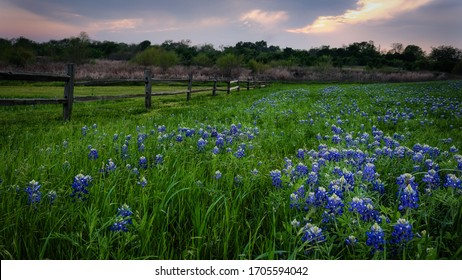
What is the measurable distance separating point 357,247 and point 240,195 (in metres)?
1.02

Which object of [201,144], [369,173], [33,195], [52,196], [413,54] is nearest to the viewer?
[33,195]

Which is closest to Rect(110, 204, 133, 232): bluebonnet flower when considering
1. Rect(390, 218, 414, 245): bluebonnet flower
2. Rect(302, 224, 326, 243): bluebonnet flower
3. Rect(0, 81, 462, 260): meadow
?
Rect(0, 81, 462, 260): meadow

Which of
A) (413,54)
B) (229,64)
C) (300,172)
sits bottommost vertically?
(300,172)

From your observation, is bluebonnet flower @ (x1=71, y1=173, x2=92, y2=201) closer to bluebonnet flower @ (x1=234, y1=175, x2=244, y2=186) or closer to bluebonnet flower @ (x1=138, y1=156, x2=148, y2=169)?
bluebonnet flower @ (x1=138, y1=156, x2=148, y2=169)

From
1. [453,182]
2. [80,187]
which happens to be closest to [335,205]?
[453,182]

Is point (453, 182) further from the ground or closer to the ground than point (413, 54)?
closer to the ground

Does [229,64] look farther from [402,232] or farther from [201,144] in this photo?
[402,232]

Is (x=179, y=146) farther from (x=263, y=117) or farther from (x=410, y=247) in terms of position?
(x=263, y=117)

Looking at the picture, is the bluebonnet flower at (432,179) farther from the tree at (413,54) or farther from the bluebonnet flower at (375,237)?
the tree at (413,54)

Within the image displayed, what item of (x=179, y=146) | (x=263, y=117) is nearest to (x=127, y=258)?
(x=179, y=146)

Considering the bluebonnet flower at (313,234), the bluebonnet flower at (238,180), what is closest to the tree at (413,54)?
the bluebonnet flower at (238,180)

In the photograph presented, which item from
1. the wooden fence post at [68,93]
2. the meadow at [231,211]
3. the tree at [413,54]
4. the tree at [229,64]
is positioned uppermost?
the tree at [229,64]

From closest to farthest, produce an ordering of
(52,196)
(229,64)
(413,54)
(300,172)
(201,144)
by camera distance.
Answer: (52,196) → (300,172) → (201,144) → (413,54) → (229,64)
